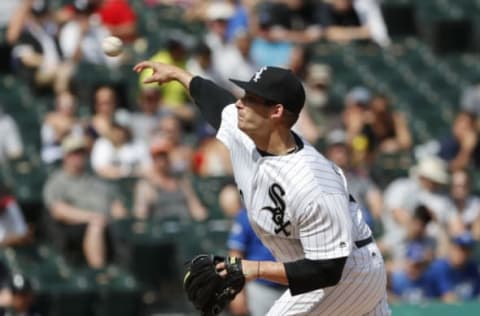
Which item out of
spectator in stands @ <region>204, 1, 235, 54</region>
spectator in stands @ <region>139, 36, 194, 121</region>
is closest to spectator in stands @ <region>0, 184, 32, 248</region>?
spectator in stands @ <region>139, 36, 194, 121</region>

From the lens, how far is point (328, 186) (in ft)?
18.9

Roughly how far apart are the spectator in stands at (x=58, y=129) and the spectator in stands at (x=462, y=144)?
3.60m

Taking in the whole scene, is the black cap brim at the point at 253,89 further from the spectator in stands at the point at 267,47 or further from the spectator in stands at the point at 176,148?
the spectator in stands at the point at 267,47

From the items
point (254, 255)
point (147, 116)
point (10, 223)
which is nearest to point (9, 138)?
point (147, 116)

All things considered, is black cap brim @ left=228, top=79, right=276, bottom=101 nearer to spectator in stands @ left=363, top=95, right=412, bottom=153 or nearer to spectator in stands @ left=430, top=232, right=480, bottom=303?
spectator in stands @ left=430, top=232, right=480, bottom=303

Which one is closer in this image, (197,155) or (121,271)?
(121,271)

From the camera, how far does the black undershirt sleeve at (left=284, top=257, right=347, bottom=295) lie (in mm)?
5703

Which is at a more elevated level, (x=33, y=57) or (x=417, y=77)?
(x=33, y=57)

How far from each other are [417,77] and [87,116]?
419 cm

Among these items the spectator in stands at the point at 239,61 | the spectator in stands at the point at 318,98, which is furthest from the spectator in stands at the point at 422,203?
the spectator in stands at the point at 239,61

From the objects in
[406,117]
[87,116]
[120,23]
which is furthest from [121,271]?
[406,117]

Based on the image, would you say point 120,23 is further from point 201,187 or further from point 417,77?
point 417,77

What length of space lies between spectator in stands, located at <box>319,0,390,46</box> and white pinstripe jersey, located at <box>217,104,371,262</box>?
27.0ft

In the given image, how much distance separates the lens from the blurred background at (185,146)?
33.0 ft
